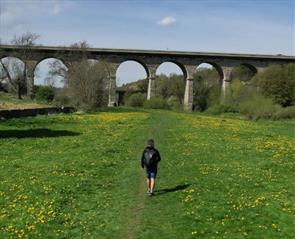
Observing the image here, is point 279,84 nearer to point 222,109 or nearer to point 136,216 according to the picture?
point 222,109

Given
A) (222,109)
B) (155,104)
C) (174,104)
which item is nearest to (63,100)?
(155,104)

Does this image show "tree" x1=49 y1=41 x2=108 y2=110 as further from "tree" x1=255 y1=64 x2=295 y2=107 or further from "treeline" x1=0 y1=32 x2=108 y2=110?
"tree" x1=255 y1=64 x2=295 y2=107

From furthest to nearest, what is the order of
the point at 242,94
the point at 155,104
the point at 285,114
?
the point at 155,104 < the point at 242,94 < the point at 285,114

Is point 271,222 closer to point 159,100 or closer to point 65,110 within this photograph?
point 65,110

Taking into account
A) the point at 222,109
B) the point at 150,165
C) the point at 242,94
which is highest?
the point at 150,165

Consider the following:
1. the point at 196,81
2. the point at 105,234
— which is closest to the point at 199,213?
the point at 105,234

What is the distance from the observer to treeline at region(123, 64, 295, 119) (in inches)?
3312

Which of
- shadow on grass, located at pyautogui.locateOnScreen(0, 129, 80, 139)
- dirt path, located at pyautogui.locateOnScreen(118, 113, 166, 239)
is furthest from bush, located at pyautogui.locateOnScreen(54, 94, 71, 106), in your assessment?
dirt path, located at pyautogui.locateOnScreen(118, 113, 166, 239)

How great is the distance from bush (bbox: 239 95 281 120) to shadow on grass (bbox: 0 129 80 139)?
4751 cm

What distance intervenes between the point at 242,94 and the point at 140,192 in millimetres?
86081

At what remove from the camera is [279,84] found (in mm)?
94625

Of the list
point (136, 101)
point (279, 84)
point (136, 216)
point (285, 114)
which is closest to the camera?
point (136, 216)

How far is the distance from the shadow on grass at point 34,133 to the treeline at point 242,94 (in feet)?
152

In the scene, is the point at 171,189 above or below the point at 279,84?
below
